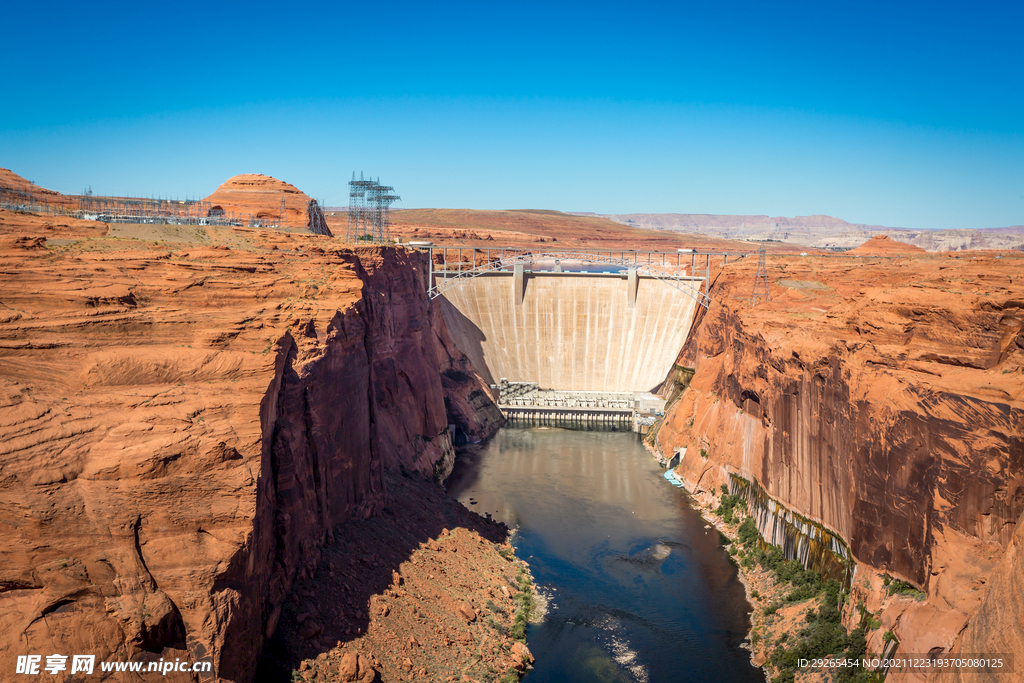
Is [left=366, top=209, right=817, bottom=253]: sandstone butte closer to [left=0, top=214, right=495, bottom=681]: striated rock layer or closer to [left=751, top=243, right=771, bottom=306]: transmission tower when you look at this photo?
[left=751, top=243, right=771, bottom=306]: transmission tower

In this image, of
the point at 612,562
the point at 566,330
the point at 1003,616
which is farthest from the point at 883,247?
the point at 1003,616

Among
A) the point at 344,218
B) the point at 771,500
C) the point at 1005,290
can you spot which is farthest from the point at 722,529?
the point at 344,218

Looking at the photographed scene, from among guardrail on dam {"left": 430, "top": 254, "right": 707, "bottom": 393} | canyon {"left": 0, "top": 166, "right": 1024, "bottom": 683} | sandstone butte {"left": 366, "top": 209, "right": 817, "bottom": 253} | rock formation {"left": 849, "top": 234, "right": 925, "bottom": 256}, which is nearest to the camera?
canyon {"left": 0, "top": 166, "right": 1024, "bottom": 683}

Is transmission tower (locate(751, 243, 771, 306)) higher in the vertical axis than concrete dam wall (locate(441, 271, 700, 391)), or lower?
higher

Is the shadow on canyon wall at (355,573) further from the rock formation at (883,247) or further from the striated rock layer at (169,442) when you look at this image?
the rock formation at (883,247)

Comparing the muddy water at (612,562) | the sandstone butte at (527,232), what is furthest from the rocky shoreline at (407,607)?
the sandstone butte at (527,232)

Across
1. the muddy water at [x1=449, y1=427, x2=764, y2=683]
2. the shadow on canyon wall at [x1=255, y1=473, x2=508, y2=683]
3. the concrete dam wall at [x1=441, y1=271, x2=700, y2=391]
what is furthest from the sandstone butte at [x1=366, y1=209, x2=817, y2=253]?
the shadow on canyon wall at [x1=255, y1=473, x2=508, y2=683]
